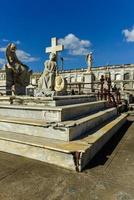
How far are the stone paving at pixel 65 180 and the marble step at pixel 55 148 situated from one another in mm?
118

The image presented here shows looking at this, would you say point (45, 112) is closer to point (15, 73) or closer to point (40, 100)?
point (40, 100)

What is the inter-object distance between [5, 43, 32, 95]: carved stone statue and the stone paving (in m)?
4.54

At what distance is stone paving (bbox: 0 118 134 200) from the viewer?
2.38 meters

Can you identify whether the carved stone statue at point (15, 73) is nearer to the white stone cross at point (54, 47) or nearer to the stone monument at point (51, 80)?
the stone monument at point (51, 80)

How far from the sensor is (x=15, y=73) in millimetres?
7723

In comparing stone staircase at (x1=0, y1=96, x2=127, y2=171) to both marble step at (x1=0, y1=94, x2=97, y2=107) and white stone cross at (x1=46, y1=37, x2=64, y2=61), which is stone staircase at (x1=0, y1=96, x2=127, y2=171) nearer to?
marble step at (x1=0, y1=94, x2=97, y2=107)

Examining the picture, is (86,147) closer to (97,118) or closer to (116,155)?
(116,155)

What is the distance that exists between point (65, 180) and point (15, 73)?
5945 mm

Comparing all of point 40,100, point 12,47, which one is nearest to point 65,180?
point 40,100

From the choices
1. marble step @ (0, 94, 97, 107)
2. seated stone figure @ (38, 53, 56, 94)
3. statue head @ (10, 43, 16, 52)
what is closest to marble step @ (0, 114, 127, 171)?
marble step @ (0, 94, 97, 107)

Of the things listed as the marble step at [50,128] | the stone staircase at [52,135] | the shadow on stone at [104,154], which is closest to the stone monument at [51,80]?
the stone staircase at [52,135]

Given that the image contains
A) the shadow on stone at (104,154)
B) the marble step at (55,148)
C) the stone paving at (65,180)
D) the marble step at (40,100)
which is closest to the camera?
the stone paving at (65,180)

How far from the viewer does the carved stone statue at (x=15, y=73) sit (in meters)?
7.54

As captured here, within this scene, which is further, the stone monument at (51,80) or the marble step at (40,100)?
the stone monument at (51,80)
